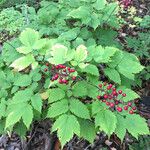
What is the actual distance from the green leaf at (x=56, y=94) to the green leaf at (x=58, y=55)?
0.29 meters

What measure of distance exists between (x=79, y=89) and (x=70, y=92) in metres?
A: 0.08

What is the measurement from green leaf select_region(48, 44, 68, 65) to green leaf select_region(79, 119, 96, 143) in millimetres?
601

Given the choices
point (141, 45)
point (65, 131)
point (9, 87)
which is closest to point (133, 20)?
point (141, 45)

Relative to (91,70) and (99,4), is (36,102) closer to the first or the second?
(91,70)

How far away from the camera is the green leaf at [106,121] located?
2.45 meters

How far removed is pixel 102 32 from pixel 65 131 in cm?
149

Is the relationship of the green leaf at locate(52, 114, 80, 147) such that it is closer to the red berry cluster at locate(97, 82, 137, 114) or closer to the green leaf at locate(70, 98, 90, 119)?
the green leaf at locate(70, 98, 90, 119)

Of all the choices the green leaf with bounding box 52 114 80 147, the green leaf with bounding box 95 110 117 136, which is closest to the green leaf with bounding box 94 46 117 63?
the green leaf with bounding box 95 110 117 136

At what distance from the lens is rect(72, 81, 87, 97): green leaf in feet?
8.63

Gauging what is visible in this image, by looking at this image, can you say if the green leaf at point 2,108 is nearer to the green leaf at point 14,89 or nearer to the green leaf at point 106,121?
the green leaf at point 14,89

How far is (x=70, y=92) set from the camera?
264 cm

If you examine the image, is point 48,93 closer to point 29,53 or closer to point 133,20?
point 29,53

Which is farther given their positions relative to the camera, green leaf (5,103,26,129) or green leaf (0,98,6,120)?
green leaf (0,98,6,120)

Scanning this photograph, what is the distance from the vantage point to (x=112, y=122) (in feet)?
8.13
